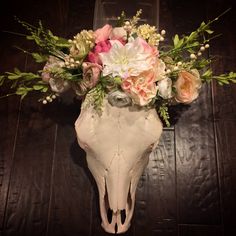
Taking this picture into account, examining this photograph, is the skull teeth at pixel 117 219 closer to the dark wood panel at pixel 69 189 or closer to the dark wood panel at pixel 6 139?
the dark wood panel at pixel 69 189

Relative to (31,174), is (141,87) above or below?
above

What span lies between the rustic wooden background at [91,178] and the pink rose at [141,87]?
49 cm

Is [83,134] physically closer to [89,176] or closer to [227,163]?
[89,176]

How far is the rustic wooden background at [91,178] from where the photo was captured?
4.34 ft

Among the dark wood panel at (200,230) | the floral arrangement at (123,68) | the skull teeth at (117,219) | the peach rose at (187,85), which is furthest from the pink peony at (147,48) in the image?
the dark wood panel at (200,230)

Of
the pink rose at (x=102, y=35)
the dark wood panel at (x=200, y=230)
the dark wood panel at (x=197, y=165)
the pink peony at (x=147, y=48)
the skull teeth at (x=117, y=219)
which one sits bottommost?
the dark wood panel at (x=200, y=230)

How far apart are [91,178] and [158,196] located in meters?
0.28

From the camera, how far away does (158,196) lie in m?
1.36

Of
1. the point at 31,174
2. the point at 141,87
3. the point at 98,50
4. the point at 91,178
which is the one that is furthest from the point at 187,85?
the point at 31,174

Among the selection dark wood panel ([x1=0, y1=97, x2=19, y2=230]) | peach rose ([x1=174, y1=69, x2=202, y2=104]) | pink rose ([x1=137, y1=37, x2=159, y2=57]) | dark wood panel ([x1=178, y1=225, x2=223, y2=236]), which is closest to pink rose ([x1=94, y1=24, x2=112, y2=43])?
pink rose ([x1=137, y1=37, x2=159, y2=57])

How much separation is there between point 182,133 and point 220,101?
0.79ft

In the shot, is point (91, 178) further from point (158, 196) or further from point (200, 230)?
point (200, 230)

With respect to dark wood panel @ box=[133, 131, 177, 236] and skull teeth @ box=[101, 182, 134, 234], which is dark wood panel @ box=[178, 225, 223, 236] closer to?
dark wood panel @ box=[133, 131, 177, 236]

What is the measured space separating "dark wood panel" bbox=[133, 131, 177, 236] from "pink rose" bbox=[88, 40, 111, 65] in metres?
0.56
